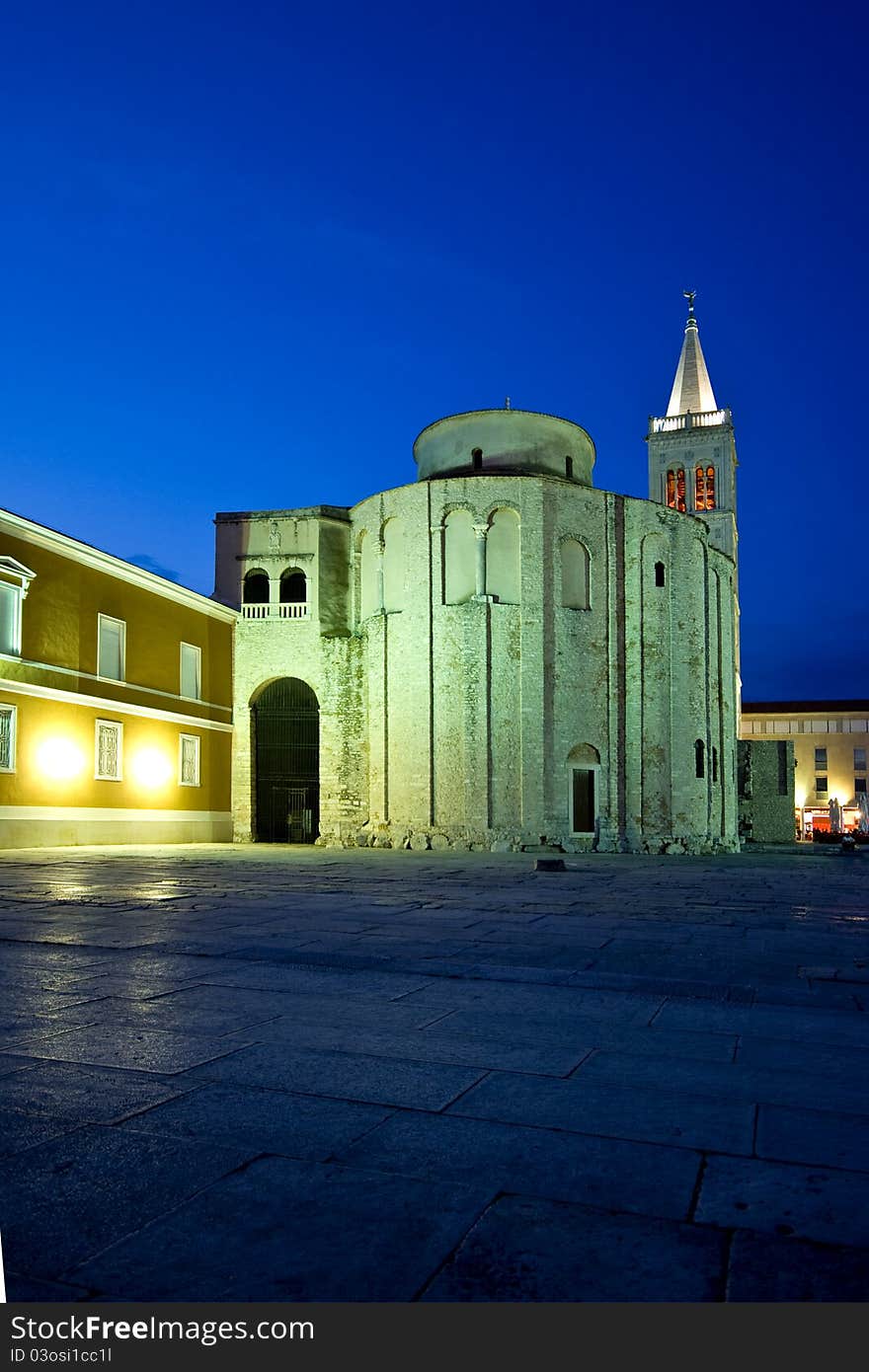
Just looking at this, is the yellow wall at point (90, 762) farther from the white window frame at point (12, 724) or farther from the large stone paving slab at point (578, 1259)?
the large stone paving slab at point (578, 1259)

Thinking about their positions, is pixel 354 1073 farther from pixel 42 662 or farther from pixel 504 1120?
pixel 42 662

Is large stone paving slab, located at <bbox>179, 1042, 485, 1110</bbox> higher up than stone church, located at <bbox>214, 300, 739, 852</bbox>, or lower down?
lower down

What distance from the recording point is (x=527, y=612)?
31219mm

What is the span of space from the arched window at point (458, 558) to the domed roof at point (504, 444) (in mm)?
2111

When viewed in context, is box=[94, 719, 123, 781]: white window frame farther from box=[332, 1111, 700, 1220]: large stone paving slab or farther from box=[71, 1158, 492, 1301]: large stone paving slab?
box=[71, 1158, 492, 1301]: large stone paving slab

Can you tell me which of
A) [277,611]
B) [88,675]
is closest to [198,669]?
[277,611]

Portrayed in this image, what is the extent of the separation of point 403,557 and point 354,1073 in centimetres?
2870

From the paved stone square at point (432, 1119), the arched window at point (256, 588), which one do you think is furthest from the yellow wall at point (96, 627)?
the paved stone square at point (432, 1119)

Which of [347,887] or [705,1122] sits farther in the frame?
[347,887]

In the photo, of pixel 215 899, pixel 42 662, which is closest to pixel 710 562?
pixel 42 662

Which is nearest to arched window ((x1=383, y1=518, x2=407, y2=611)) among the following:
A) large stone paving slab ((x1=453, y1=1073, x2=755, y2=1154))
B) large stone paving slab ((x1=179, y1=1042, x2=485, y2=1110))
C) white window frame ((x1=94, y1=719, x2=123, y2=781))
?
white window frame ((x1=94, y1=719, x2=123, y2=781))

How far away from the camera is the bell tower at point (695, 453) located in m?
68.1

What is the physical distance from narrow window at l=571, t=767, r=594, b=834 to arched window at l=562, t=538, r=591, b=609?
529cm

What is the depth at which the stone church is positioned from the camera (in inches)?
1217
